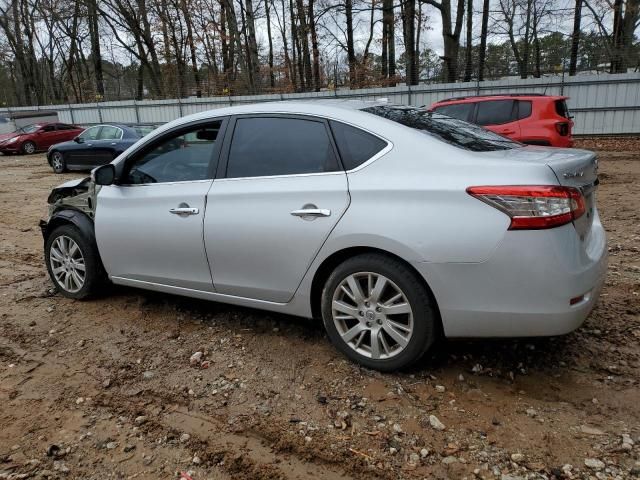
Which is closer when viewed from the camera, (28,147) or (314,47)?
(28,147)

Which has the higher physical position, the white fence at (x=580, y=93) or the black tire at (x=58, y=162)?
the white fence at (x=580, y=93)

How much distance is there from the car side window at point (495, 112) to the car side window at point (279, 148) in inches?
301

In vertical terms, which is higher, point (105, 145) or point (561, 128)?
point (561, 128)

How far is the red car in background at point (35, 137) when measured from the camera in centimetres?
2123

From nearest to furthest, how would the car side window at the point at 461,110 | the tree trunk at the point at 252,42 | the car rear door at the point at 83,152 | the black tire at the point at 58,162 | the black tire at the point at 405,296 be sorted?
1. the black tire at the point at 405,296
2. the car side window at the point at 461,110
3. the car rear door at the point at 83,152
4. the black tire at the point at 58,162
5. the tree trunk at the point at 252,42

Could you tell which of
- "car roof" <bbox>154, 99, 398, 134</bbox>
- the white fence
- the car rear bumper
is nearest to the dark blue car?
the white fence

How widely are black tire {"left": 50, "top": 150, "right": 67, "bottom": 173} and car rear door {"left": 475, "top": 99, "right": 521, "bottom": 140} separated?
37.8 ft

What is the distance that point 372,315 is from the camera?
9.73ft

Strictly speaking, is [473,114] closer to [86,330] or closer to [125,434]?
[86,330]

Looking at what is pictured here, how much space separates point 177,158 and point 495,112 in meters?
7.90

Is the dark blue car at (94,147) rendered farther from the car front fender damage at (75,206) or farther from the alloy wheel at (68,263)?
the alloy wheel at (68,263)

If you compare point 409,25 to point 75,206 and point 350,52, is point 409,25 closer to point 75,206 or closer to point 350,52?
point 350,52

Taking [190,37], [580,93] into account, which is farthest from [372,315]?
[190,37]

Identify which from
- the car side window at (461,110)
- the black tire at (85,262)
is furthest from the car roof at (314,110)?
the car side window at (461,110)
